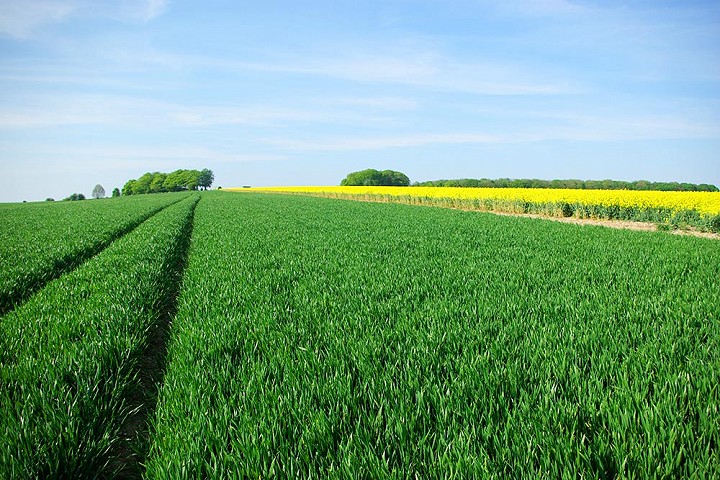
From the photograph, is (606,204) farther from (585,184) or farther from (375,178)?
(375,178)

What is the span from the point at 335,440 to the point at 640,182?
66.2m

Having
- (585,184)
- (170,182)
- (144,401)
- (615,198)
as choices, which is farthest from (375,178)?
(144,401)

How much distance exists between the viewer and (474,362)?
313 cm

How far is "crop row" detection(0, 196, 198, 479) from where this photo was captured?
2.48 meters

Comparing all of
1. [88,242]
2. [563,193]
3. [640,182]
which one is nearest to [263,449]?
[88,242]

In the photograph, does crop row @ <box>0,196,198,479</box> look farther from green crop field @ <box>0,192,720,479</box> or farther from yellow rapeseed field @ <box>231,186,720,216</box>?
yellow rapeseed field @ <box>231,186,720,216</box>

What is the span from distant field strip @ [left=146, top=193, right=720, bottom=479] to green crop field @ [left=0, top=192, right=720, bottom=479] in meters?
0.02

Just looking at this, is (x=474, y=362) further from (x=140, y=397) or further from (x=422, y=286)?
(x=140, y=397)

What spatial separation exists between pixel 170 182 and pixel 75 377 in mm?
161713

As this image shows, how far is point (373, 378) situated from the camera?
2.94m

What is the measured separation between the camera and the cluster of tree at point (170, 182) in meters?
145

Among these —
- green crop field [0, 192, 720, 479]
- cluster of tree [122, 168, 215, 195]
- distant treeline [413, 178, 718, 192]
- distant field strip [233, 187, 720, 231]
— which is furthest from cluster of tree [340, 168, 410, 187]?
green crop field [0, 192, 720, 479]

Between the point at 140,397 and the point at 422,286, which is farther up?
the point at 422,286

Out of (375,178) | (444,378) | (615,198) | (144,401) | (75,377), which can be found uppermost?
(375,178)
